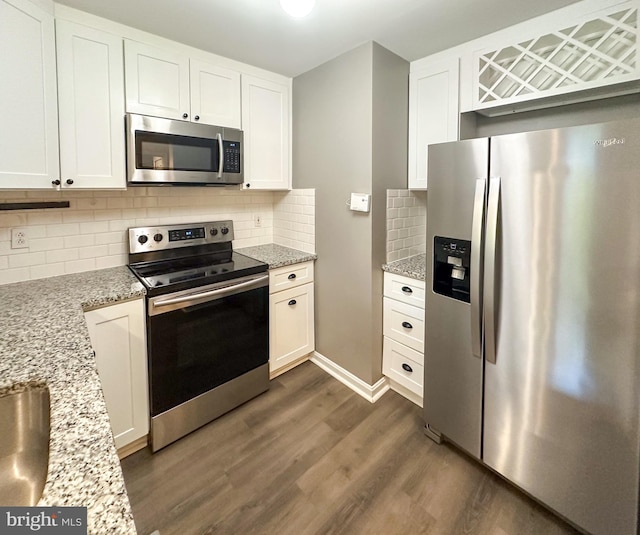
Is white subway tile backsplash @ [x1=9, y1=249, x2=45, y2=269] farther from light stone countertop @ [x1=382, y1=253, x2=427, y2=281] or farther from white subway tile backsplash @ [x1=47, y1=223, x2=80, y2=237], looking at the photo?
light stone countertop @ [x1=382, y1=253, x2=427, y2=281]

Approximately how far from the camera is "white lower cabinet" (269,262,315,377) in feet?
8.20

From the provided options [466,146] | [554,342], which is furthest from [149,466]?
[466,146]

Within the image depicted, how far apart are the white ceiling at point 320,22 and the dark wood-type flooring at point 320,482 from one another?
233 cm

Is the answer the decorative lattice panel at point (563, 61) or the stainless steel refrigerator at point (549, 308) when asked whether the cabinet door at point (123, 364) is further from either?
the decorative lattice panel at point (563, 61)

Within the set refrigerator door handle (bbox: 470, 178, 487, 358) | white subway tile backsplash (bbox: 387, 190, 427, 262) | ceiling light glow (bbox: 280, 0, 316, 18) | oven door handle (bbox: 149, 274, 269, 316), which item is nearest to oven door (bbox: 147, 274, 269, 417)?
oven door handle (bbox: 149, 274, 269, 316)

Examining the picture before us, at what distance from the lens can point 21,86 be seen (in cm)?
152

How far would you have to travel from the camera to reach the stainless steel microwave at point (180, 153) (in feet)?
6.39

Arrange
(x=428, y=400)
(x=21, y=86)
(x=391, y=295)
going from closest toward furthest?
(x=21, y=86), (x=428, y=400), (x=391, y=295)

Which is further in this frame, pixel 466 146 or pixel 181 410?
pixel 181 410

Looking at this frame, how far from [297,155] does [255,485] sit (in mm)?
2266

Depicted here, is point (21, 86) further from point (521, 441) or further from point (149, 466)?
point (521, 441)

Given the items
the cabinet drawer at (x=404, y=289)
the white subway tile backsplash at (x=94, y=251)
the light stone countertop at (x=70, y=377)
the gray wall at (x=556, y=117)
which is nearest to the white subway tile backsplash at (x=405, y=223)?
the cabinet drawer at (x=404, y=289)

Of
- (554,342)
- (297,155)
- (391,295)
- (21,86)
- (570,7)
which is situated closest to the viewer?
(554,342)

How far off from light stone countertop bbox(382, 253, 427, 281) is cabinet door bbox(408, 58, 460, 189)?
1.71 ft
